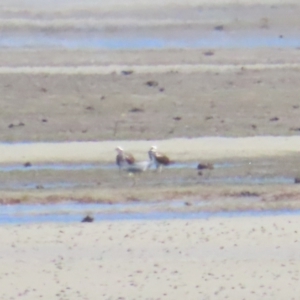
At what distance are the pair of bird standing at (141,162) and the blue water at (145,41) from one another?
8.55 meters

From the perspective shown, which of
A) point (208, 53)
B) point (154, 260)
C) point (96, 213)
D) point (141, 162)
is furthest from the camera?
point (208, 53)

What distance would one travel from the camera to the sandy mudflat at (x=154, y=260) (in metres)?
10.7

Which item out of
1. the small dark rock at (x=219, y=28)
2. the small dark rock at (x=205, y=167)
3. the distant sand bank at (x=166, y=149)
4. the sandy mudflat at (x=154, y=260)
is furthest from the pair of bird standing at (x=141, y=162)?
the small dark rock at (x=219, y=28)

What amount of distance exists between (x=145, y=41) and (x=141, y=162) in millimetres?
9307

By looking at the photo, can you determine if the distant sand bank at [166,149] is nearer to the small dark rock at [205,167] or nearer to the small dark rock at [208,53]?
the small dark rock at [205,167]

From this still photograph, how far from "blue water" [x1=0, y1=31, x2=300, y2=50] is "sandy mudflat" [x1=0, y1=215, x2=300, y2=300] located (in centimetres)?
1146

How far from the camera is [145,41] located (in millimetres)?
24594

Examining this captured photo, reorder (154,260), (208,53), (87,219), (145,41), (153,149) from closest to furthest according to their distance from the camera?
(154,260) → (87,219) → (153,149) → (208,53) → (145,41)

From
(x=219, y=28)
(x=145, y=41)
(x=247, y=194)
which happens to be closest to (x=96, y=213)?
(x=247, y=194)

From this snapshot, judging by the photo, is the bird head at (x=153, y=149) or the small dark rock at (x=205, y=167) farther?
the bird head at (x=153, y=149)

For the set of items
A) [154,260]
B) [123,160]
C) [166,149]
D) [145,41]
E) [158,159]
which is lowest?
[154,260]

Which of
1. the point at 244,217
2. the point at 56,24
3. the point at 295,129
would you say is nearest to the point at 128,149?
the point at 295,129

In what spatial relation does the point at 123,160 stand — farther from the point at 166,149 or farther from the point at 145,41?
the point at 145,41

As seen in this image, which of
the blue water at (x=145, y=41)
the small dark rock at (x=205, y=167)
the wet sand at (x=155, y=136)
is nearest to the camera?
the wet sand at (x=155, y=136)
